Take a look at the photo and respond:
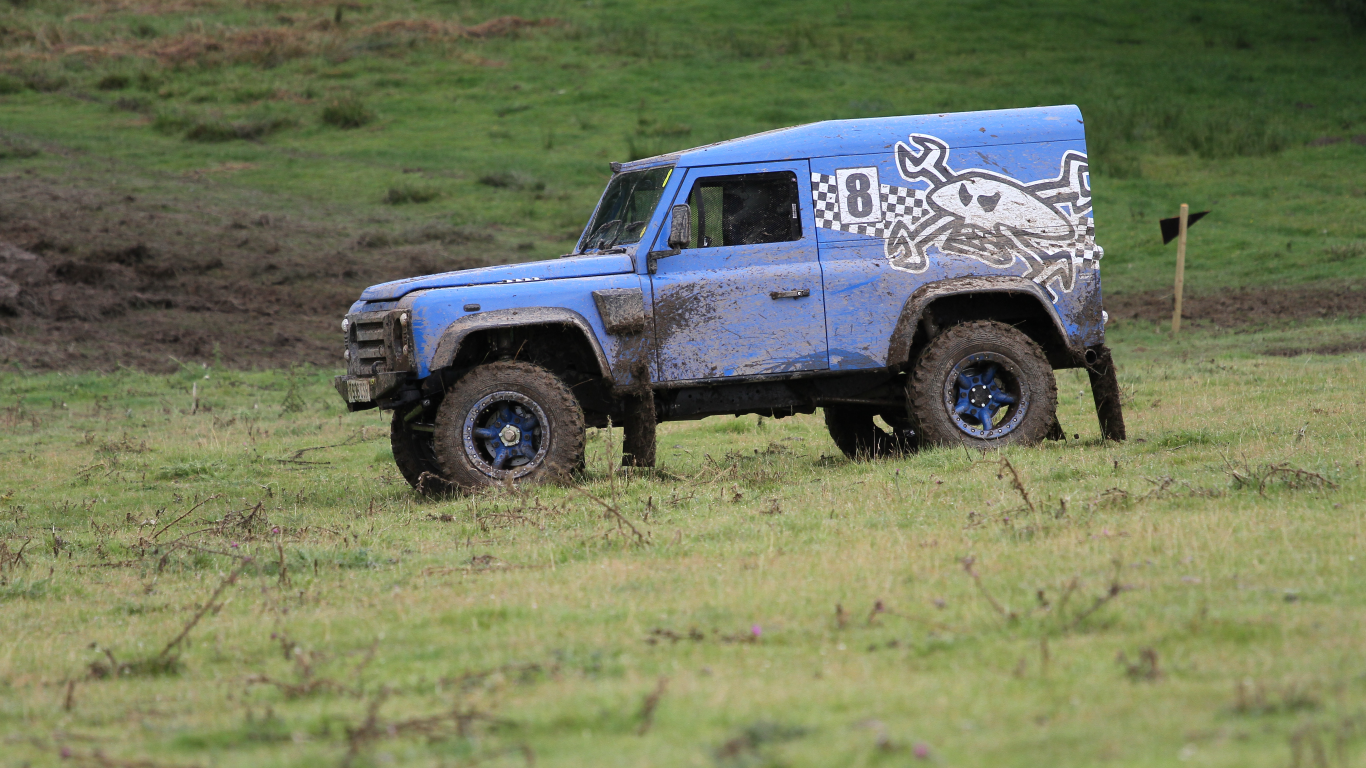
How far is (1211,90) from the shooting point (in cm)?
3444

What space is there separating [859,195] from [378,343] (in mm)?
3496

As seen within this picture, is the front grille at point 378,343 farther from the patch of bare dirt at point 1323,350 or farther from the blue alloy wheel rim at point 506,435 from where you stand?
the patch of bare dirt at point 1323,350

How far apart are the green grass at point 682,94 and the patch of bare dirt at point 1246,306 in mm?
921

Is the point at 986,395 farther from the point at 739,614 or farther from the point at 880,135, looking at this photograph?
the point at 739,614

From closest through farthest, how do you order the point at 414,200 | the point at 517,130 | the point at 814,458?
the point at 814,458, the point at 414,200, the point at 517,130

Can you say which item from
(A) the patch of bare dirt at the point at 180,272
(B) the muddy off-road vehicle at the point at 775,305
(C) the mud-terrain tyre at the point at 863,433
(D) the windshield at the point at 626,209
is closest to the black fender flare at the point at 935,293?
(B) the muddy off-road vehicle at the point at 775,305

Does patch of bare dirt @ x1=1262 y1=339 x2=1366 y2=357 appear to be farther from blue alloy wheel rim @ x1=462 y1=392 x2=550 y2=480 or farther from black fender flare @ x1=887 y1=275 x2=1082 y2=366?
blue alloy wheel rim @ x1=462 y1=392 x2=550 y2=480

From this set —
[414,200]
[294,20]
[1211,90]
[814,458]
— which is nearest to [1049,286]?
[814,458]

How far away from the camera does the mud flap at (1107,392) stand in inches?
404

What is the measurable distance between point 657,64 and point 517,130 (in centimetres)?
615

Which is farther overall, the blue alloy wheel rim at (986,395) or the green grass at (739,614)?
the blue alloy wheel rim at (986,395)

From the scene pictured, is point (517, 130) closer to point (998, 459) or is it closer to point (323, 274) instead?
point (323, 274)

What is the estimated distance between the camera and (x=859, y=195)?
385 inches

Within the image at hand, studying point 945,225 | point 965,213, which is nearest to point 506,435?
point 945,225
